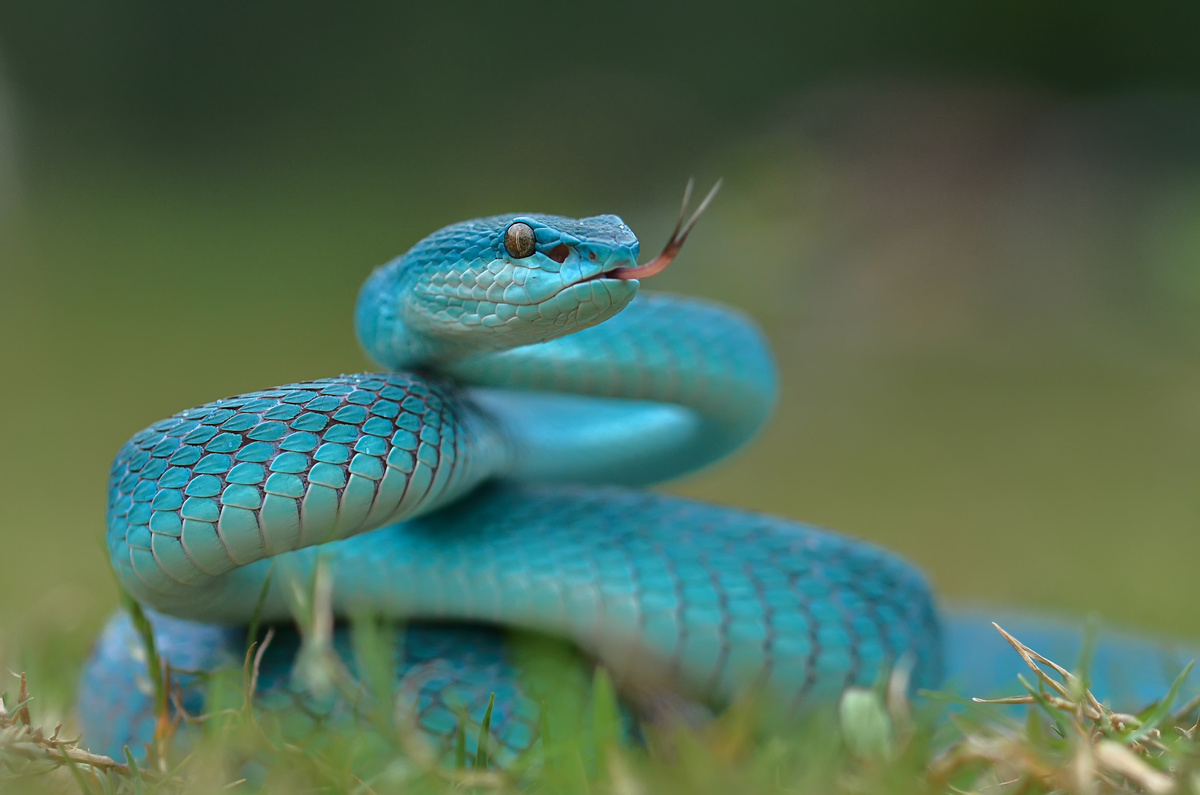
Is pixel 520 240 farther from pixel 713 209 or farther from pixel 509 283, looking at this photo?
pixel 713 209

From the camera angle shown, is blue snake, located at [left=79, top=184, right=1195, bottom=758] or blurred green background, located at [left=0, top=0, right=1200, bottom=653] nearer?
blue snake, located at [left=79, top=184, right=1195, bottom=758]

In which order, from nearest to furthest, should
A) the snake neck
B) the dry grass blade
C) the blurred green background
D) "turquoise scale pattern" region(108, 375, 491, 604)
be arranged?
the dry grass blade < "turquoise scale pattern" region(108, 375, 491, 604) < the snake neck < the blurred green background

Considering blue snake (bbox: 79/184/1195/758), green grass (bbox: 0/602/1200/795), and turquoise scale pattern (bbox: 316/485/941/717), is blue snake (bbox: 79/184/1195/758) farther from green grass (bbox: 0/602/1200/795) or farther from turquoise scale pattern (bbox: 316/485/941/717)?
green grass (bbox: 0/602/1200/795)

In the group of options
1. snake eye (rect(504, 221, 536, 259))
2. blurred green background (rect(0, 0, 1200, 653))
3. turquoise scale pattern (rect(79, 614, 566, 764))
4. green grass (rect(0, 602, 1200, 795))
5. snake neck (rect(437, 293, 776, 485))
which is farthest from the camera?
blurred green background (rect(0, 0, 1200, 653))

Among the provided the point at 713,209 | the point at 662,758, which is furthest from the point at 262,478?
the point at 713,209

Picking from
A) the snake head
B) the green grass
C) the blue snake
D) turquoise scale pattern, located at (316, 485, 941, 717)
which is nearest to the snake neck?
the blue snake
